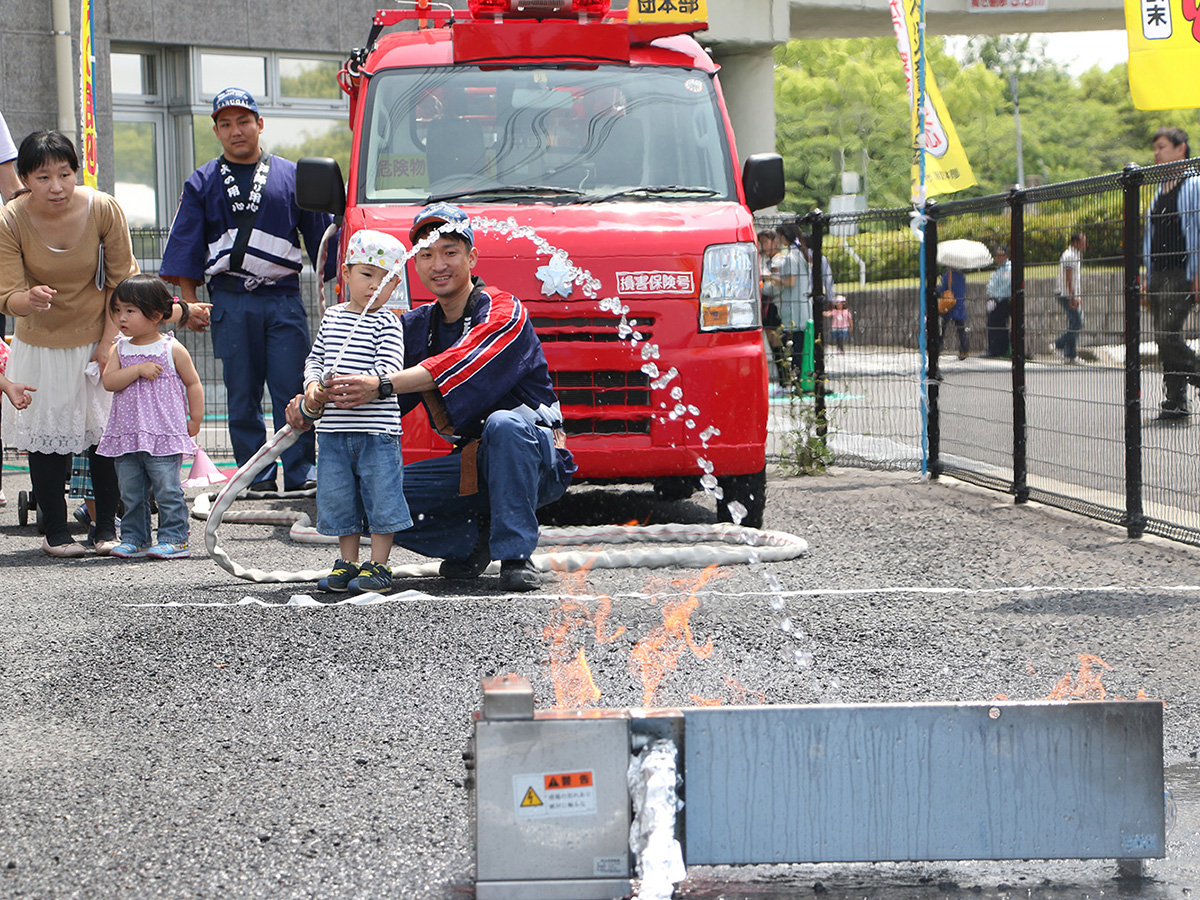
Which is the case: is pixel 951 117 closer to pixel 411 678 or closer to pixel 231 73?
pixel 231 73

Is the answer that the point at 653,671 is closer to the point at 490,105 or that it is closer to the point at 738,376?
the point at 738,376

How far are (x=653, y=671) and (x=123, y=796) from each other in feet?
5.71

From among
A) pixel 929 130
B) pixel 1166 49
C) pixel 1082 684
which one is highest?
pixel 929 130

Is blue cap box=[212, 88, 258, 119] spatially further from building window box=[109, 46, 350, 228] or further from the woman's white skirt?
building window box=[109, 46, 350, 228]

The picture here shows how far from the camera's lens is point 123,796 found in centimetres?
357

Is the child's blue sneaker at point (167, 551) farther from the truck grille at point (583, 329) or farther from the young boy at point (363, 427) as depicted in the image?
the truck grille at point (583, 329)

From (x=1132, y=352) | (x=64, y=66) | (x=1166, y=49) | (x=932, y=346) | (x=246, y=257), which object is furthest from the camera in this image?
(x=64, y=66)

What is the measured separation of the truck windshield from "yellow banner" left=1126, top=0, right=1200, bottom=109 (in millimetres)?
2056

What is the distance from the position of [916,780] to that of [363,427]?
3386mm

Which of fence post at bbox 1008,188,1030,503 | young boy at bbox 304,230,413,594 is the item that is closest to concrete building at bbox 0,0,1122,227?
fence post at bbox 1008,188,1030,503

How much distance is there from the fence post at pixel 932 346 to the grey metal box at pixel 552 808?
25.7 feet

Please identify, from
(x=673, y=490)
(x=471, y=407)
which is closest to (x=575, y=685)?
(x=471, y=407)

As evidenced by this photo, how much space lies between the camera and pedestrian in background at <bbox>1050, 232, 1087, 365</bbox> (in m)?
8.12

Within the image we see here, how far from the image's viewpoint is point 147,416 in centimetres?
706
